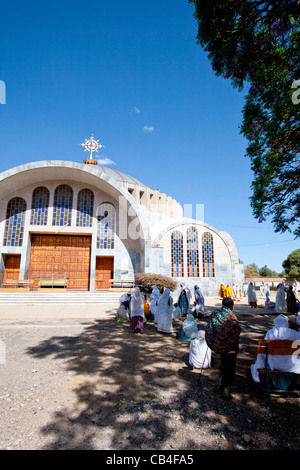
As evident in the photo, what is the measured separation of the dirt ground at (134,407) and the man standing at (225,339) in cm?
34

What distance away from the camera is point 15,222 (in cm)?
1683

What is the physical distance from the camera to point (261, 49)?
514 cm

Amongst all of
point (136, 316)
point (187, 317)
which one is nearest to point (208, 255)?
point (187, 317)

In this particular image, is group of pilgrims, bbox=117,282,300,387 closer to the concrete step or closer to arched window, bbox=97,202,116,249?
the concrete step

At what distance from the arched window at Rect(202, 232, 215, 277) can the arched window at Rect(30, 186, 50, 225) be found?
11702 mm

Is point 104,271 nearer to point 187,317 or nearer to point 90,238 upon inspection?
point 90,238

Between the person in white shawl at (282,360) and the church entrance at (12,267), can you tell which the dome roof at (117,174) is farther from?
the person in white shawl at (282,360)

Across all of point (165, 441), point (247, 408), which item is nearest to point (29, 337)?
point (165, 441)

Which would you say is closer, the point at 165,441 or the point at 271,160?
the point at 165,441

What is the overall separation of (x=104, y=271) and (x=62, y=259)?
319 cm

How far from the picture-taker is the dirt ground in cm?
257
